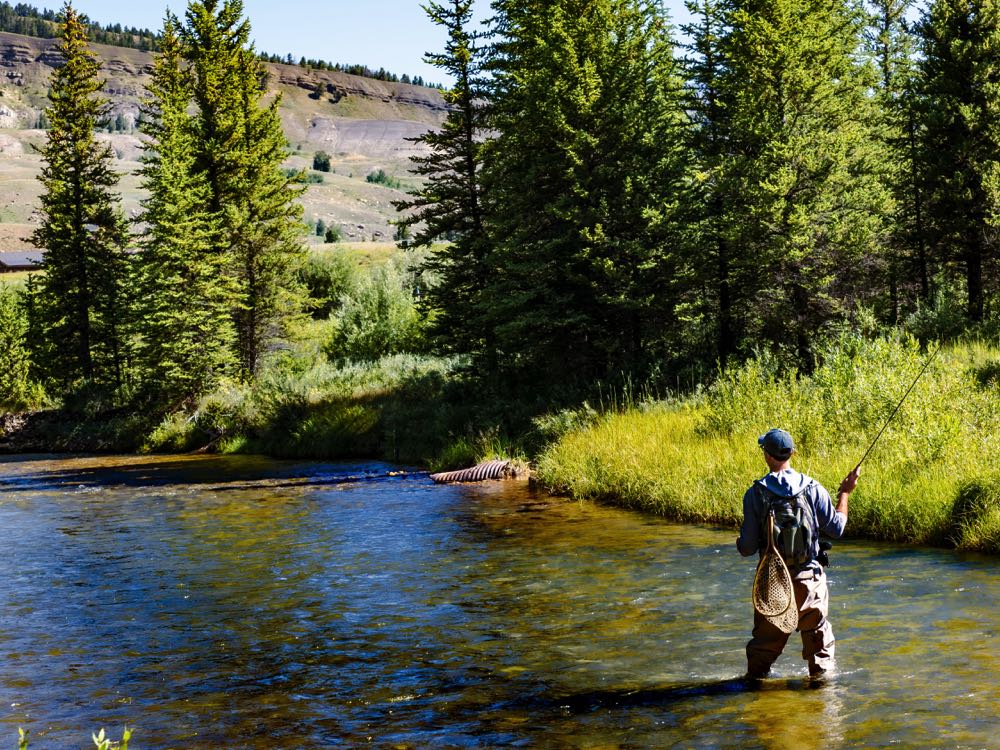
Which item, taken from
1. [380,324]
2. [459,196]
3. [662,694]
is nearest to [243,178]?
[380,324]

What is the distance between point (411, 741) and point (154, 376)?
33.0 m

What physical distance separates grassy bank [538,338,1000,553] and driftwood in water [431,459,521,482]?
144 cm

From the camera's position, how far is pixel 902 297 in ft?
98.4

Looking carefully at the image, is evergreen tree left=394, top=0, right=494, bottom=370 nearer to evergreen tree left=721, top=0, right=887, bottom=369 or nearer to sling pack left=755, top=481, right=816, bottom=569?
evergreen tree left=721, top=0, right=887, bottom=369

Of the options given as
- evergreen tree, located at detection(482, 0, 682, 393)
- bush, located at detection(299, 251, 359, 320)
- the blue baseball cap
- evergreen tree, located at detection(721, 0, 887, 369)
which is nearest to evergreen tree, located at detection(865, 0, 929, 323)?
evergreen tree, located at detection(721, 0, 887, 369)

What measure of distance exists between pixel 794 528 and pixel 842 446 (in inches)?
324

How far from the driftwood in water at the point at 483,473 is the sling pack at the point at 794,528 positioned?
14257mm

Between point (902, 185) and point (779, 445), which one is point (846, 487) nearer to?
point (779, 445)

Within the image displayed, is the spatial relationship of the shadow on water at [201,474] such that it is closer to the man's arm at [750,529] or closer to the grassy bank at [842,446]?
the grassy bank at [842,446]

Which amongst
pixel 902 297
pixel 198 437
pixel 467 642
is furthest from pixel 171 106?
pixel 467 642

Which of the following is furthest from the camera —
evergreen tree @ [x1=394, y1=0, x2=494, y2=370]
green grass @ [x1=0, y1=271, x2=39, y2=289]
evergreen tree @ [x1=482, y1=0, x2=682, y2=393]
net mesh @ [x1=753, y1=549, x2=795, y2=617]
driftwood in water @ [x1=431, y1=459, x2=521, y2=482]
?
green grass @ [x1=0, y1=271, x2=39, y2=289]

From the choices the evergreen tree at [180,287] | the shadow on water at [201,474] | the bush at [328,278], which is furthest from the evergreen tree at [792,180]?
the bush at [328,278]

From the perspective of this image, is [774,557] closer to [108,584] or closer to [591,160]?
[108,584]

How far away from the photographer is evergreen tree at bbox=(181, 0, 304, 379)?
40.7 metres
